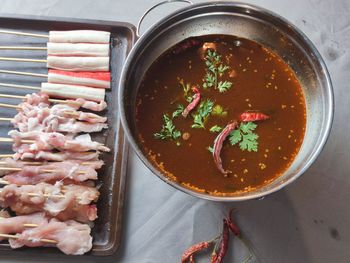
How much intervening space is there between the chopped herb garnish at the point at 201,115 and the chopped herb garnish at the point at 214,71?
153mm

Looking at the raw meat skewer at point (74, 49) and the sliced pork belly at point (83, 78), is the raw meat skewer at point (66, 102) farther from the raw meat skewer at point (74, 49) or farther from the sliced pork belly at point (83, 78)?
the raw meat skewer at point (74, 49)

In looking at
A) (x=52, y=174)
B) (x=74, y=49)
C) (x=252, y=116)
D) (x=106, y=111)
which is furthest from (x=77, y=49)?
(x=252, y=116)

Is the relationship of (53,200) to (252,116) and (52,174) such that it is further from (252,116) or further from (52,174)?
(252,116)

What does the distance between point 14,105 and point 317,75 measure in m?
2.23

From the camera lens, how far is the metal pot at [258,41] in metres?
2.92

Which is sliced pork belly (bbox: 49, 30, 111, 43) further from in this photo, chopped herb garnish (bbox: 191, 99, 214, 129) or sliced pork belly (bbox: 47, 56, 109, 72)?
chopped herb garnish (bbox: 191, 99, 214, 129)

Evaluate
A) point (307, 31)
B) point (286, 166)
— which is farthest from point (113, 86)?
point (307, 31)

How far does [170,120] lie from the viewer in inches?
119

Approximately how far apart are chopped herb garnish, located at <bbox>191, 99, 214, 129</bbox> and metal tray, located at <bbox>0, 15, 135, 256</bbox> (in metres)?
0.63

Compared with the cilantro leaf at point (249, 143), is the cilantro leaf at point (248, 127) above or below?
above

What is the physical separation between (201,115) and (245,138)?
13.0 inches

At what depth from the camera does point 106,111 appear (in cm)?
345

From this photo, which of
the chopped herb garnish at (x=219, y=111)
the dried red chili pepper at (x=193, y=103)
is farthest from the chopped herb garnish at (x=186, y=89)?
the chopped herb garnish at (x=219, y=111)

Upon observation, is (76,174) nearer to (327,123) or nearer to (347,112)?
(327,123)
